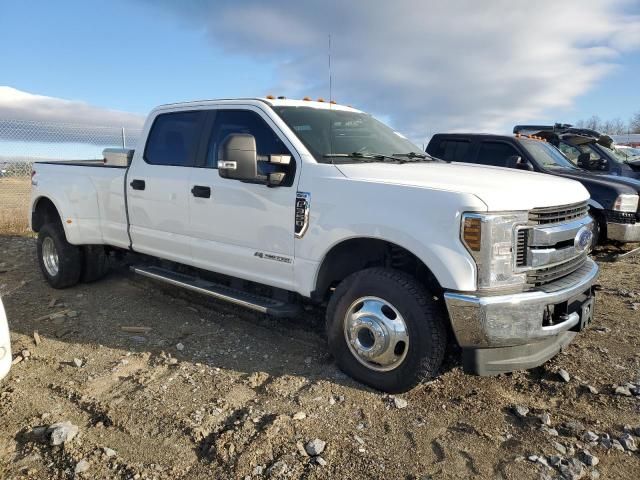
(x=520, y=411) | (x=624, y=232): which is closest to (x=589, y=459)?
(x=520, y=411)

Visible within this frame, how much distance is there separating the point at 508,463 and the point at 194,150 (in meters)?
3.46

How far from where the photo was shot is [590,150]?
9828mm

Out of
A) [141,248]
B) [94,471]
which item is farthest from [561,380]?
[141,248]

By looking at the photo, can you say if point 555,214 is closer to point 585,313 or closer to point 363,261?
point 585,313

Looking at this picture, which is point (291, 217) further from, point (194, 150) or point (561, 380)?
point (561, 380)

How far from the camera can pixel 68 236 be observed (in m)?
5.67

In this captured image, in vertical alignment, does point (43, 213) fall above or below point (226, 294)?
above

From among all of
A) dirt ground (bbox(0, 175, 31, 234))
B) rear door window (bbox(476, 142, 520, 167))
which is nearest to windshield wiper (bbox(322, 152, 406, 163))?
rear door window (bbox(476, 142, 520, 167))

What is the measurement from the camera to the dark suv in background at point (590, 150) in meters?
9.30

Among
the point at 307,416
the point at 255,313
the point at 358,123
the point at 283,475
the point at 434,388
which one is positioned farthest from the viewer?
the point at 255,313

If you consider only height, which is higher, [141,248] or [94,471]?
[141,248]

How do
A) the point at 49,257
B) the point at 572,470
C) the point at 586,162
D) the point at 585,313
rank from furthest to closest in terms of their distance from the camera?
the point at 586,162
the point at 49,257
the point at 585,313
the point at 572,470

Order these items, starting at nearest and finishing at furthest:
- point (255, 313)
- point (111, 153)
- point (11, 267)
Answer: point (255, 313) < point (111, 153) < point (11, 267)

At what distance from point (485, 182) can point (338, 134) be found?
1375 millimetres
